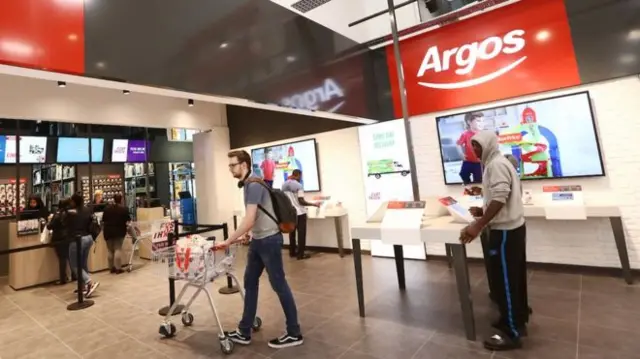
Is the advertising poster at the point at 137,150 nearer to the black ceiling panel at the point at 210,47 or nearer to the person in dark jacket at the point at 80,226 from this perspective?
the person in dark jacket at the point at 80,226

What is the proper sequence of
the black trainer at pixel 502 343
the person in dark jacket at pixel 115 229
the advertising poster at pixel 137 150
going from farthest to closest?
1. the advertising poster at pixel 137 150
2. the person in dark jacket at pixel 115 229
3. the black trainer at pixel 502 343

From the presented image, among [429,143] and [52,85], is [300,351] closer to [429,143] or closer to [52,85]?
[429,143]

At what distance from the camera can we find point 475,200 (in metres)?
4.53

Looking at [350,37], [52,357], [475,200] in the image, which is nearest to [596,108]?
[475,200]

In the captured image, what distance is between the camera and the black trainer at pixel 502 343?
2.35 meters

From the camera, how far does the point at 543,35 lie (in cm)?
405

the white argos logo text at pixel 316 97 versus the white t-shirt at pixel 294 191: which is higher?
the white argos logo text at pixel 316 97

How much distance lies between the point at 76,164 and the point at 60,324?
5312mm

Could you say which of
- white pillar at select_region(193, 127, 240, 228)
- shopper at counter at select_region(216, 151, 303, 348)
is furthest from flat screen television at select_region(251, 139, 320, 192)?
shopper at counter at select_region(216, 151, 303, 348)

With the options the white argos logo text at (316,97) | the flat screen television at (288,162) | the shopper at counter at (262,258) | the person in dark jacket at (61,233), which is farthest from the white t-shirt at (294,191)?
the person in dark jacket at (61,233)

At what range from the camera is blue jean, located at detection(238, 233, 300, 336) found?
103 inches

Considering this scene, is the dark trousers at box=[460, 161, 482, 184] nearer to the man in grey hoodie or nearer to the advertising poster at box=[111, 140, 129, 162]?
the man in grey hoodie

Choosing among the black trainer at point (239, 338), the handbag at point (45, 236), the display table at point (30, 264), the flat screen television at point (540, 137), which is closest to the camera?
the black trainer at point (239, 338)

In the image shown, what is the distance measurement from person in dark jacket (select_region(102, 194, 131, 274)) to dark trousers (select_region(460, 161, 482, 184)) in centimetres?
585
